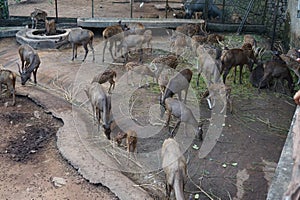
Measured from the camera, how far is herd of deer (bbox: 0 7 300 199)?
268 inches

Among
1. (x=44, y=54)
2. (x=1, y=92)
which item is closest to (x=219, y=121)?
(x=1, y=92)

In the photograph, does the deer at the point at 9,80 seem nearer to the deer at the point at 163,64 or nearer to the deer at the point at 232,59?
the deer at the point at 163,64

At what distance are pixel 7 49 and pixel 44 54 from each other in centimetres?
147

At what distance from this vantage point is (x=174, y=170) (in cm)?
558

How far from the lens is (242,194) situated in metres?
6.00

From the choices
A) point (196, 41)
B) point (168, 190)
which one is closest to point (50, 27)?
point (196, 41)

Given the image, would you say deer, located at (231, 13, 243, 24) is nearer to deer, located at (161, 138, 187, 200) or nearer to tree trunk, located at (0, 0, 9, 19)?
tree trunk, located at (0, 0, 9, 19)

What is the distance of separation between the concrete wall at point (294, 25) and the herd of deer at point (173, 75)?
58.6 inches

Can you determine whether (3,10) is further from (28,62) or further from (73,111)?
(73,111)

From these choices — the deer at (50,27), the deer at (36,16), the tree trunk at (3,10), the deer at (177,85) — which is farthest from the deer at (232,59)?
the tree trunk at (3,10)

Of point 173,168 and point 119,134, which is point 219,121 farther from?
point 173,168

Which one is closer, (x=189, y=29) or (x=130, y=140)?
(x=130, y=140)

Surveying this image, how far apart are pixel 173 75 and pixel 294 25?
5513 millimetres

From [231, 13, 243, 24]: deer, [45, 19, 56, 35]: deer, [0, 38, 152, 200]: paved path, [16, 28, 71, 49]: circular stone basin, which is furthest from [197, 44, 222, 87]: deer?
[231, 13, 243, 24]: deer
